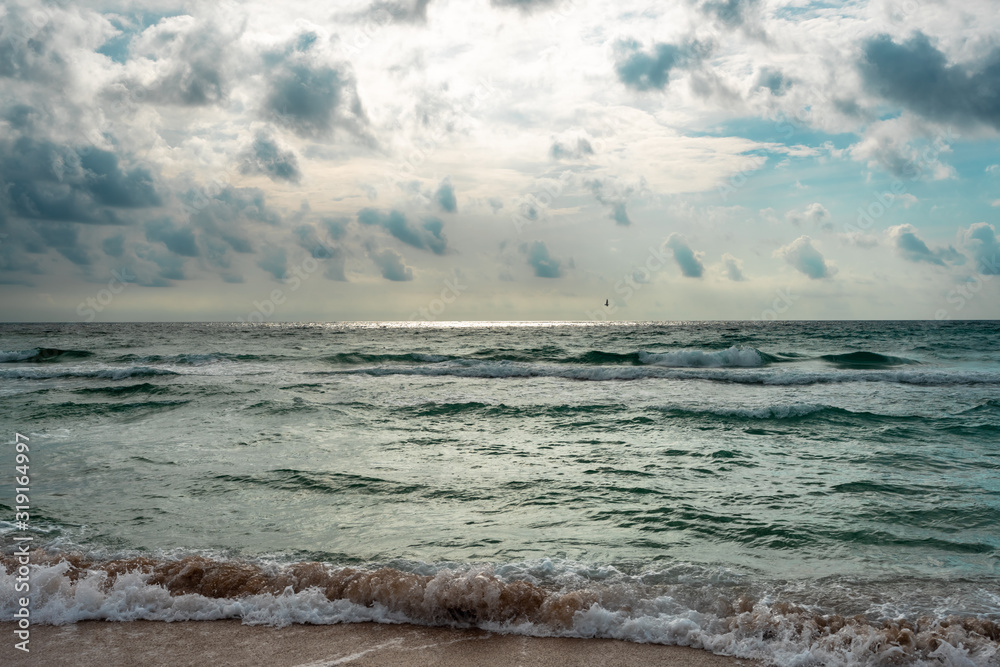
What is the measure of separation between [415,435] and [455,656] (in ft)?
27.8

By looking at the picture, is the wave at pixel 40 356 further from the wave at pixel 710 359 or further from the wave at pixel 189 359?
the wave at pixel 710 359

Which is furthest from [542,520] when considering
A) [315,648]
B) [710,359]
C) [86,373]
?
[86,373]

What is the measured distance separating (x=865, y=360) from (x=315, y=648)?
35.8 m

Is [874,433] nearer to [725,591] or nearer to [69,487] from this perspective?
[725,591]

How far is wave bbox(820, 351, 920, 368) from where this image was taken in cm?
3066

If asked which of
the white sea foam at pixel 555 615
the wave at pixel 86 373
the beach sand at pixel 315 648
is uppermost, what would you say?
the white sea foam at pixel 555 615

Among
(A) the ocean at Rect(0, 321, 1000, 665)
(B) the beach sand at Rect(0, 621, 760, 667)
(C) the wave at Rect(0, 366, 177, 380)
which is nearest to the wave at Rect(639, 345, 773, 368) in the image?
(A) the ocean at Rect(0, 321, 1000, 665)

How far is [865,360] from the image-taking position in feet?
106

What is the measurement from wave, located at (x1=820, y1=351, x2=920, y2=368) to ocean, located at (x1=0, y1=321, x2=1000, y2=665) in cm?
1566

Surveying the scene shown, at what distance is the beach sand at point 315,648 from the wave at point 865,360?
1222 inches

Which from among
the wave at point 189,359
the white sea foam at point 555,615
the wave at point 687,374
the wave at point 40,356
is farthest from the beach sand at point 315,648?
the wave at point 40,356

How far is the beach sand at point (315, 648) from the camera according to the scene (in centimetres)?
424

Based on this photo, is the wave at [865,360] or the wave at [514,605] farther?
the wave at [865,360]

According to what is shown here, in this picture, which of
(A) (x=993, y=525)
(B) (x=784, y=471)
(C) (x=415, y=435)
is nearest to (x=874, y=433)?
(B) (x=784, y=471)
